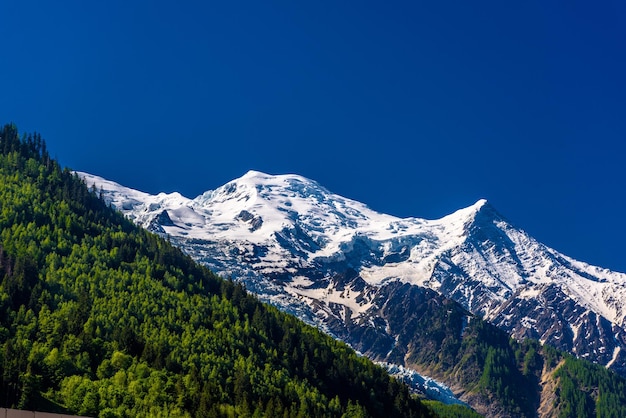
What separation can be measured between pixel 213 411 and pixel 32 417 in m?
120

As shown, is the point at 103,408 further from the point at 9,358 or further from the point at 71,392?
the point at 9,358

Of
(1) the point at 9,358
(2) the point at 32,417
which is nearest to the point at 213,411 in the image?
(1) the point at 9,358

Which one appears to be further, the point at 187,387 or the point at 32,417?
the point at 187,387

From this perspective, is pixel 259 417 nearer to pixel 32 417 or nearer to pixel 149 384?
pixel 149 384

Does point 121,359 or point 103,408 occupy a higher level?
point 121,359

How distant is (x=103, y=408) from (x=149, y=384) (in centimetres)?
1958

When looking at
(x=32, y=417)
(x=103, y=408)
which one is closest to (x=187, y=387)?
(x=103, y=408)

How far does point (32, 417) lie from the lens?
226 ft

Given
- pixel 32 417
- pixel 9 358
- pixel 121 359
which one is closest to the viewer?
pixel 32 417

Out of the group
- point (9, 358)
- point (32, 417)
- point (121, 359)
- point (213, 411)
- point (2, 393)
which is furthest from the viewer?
point (121, 359)

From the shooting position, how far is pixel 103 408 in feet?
567

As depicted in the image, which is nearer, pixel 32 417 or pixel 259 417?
pixel 32 417

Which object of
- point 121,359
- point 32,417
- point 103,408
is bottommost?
point 32,417

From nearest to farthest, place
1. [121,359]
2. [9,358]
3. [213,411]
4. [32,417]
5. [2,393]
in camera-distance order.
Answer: [32,417] → [2,393] → [9,358] → [213,411] → [121,359]
